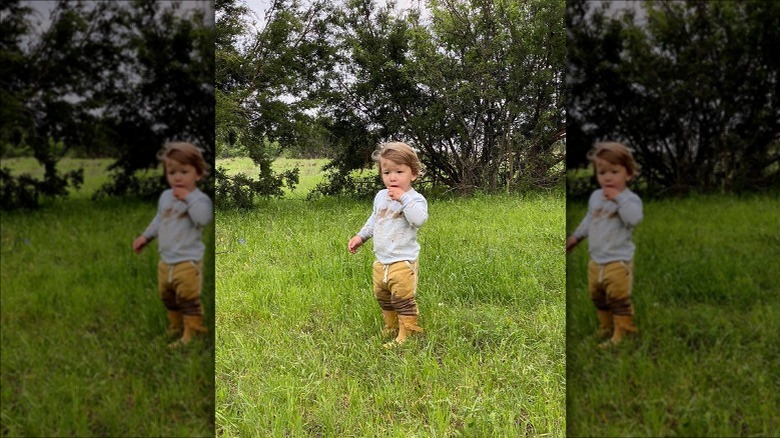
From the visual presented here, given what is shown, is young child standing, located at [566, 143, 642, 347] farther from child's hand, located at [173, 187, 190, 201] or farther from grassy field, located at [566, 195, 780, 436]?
child's hand, located at [173, 187, 190, 201]

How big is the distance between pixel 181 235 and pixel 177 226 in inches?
0.5

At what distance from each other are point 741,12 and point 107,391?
3.18ft

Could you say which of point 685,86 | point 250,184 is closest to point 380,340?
point 685,86

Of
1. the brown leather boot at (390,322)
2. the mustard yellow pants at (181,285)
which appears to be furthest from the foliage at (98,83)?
the brown leather boot at (390,322)

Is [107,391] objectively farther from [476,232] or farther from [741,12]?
[476,232]

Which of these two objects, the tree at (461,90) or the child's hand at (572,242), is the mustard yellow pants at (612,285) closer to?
the child's hand at (572,242)

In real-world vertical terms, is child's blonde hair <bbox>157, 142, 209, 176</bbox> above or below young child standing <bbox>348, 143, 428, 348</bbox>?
above

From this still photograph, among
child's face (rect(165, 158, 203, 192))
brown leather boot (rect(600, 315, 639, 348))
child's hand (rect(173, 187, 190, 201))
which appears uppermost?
child's face (rect(165, 158, 203, 192))

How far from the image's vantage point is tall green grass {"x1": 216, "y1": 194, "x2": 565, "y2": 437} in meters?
2.47

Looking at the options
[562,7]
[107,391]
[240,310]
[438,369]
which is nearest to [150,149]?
[107,391]

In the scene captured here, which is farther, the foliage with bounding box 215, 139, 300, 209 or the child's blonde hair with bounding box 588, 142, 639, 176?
the foliage with bounding box 215, 139, 300, 209

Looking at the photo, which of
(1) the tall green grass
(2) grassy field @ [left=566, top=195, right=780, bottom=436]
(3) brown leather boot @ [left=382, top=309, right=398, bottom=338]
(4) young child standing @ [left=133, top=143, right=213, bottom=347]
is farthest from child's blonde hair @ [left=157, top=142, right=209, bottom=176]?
(3) brown leather boot @ [left=382, top=309, right=398, bottom=338]

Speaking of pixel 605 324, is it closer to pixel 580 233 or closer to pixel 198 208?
pixel 580 233

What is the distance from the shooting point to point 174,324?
0.77 metres
